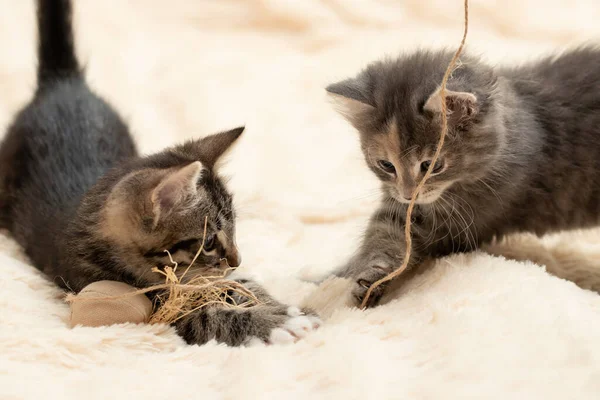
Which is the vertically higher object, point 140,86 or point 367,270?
point 140,86

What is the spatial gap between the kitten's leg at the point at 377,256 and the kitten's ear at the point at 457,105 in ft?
1.31

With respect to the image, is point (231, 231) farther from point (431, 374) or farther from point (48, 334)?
point (431, 374)

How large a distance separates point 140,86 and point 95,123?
1.08 metres

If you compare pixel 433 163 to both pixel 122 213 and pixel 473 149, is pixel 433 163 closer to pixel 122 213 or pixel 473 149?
pixel 473 149

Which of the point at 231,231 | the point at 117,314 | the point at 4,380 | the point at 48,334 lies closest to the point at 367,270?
the point at 231,231

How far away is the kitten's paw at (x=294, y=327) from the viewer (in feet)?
5.00

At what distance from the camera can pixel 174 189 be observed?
5.16 ft

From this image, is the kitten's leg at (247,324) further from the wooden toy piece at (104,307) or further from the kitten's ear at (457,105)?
the kitten's ear at (457,105)

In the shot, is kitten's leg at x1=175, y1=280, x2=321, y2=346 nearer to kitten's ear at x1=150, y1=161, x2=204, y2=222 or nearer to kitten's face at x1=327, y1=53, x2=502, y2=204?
kitten's ear at x1=150, y1=161, x2=204, y2=222

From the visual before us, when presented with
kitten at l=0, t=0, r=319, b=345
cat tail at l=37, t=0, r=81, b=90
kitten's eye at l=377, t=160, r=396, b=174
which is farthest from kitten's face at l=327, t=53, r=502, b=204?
cat tail at l=37, t=0, r=81, b=90

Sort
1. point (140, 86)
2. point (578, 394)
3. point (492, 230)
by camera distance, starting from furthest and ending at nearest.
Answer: point (140, 86)
point (492, 230)
point (578, 394)

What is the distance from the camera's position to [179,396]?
1.21 meters

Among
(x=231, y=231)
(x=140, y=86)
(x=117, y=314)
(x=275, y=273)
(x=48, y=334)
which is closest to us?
(x=48, y=334)

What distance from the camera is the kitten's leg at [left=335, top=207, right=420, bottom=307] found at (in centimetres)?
181
